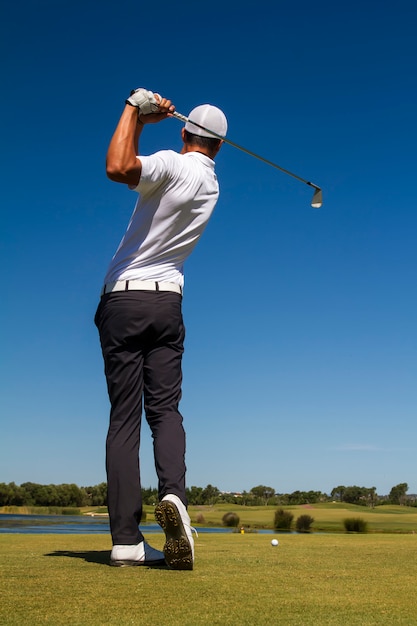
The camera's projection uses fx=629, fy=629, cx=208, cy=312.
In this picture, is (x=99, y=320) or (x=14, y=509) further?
(x=14, y=509)

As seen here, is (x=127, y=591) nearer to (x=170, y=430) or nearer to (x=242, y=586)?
(x=242, y=586)

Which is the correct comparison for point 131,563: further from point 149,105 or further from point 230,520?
point 230,520

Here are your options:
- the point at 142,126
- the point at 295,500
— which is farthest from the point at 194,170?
the point at 295,500

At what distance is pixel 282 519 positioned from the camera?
24.1m

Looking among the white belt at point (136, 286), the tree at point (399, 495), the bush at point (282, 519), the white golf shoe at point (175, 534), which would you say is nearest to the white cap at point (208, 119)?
the white belt at point (136, 286)

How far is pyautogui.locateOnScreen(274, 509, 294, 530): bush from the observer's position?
23812 millimetres

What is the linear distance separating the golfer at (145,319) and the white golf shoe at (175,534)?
0.10 metres

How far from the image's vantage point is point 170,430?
3.85 m

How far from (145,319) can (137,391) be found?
0.45m

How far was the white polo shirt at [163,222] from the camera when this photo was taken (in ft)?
12.6

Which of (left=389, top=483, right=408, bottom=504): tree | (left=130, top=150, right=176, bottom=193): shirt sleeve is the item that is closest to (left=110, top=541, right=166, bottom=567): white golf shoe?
(left=130, top=150, right=176, bottom=193): shirt sleeve

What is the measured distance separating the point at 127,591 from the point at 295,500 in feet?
166

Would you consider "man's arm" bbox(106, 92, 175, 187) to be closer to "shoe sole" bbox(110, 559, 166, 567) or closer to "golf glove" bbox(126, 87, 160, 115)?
"golf glove" bbox(126, 87, 160, 115)

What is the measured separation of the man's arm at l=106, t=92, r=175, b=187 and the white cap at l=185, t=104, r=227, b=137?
0.55 m
